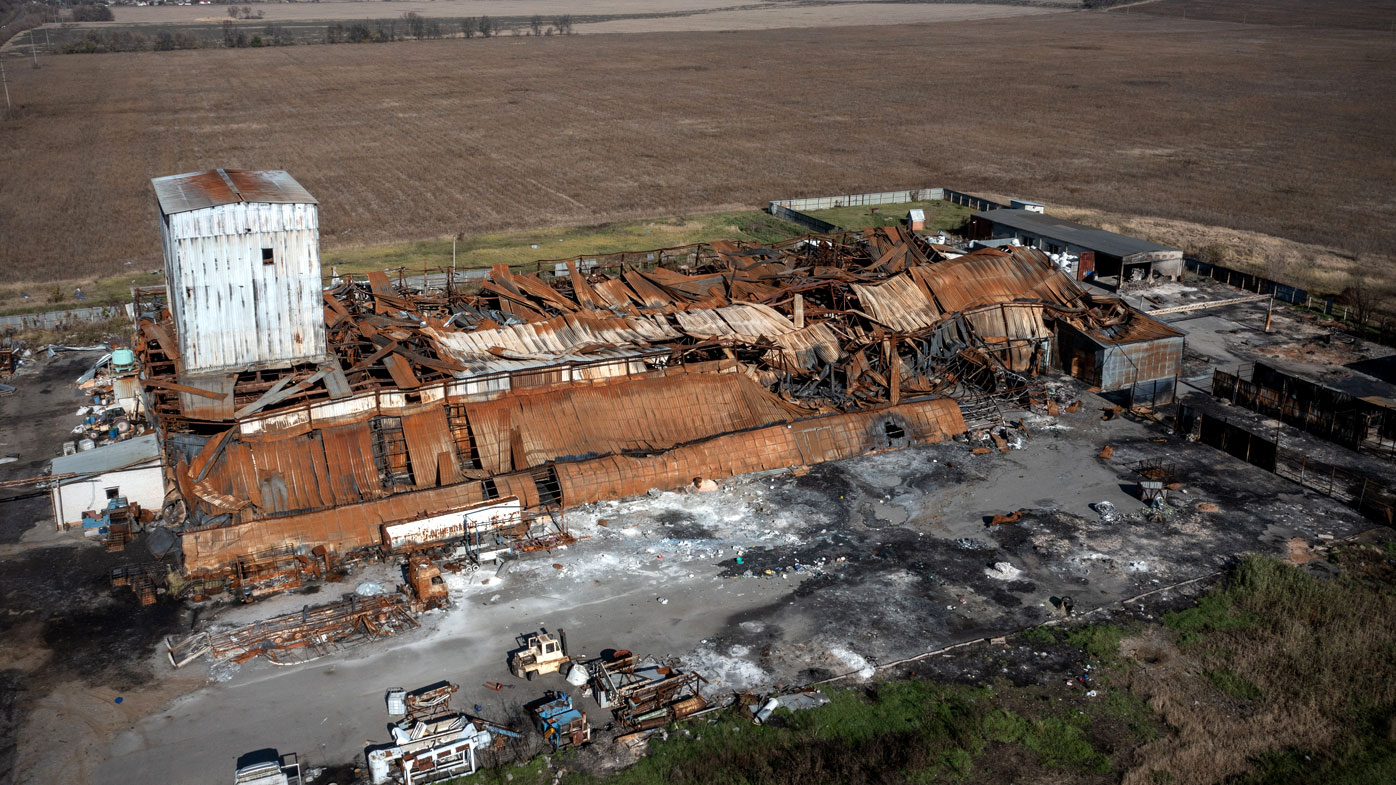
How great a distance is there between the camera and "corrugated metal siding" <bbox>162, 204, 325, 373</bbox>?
76.9 feet

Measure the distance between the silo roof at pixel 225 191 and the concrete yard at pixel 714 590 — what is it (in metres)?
6.45

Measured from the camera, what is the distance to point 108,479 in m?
21.9

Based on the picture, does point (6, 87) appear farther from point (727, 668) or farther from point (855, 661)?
point (855, 661)

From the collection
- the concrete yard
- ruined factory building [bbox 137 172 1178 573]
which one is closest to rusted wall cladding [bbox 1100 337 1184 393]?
ruined factory building [bbox 137 172 1178 573]

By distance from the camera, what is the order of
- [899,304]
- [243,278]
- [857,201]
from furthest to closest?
[857,201] → [899,304] → [243,278]

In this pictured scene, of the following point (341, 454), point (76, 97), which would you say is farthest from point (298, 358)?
point (76, 97)

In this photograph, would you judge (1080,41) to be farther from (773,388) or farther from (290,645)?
(290,645)

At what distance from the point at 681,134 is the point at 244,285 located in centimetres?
4606

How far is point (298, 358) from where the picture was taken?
2456 cm

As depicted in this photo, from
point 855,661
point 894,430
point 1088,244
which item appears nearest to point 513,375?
point 894,430

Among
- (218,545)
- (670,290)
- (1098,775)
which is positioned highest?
(670,290)

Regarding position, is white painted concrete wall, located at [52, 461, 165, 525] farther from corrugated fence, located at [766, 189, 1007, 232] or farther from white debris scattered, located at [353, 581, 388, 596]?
corrugated fence, located at [766, 189, 1007, 232]

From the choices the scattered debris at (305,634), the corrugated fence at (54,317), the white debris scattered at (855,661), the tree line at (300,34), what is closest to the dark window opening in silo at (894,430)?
the white debris scattered at (855,661)

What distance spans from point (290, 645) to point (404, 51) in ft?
337
